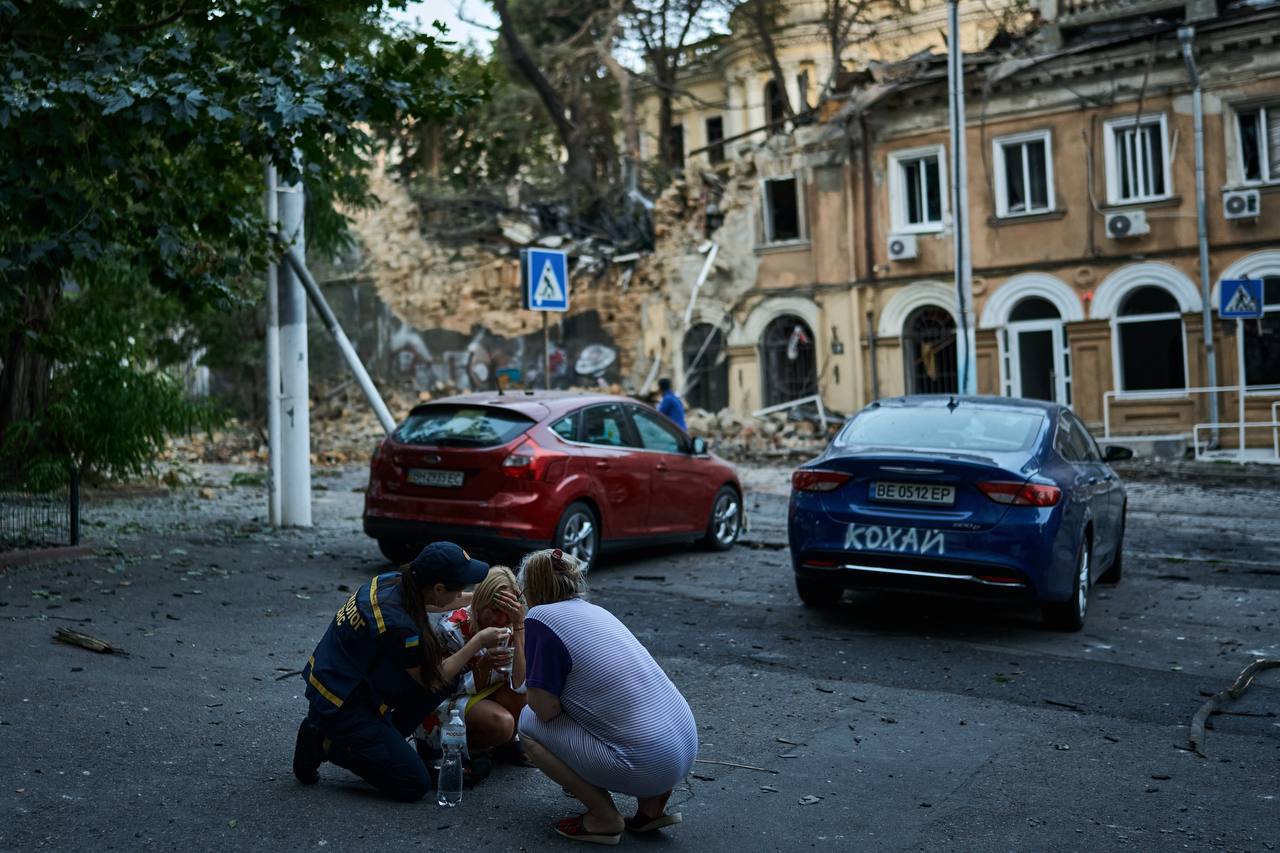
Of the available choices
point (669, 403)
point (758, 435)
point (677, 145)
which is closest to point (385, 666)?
point (669, 403)

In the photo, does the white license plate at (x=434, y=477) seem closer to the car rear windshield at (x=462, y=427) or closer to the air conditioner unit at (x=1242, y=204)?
the car rear windshield at (x=462, y=427)

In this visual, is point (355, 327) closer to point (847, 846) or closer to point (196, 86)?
point (196, 86)

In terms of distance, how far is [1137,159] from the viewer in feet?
89.6

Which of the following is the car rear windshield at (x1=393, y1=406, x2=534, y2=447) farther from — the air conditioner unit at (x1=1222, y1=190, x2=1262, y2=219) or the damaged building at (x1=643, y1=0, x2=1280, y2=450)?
the air conditioner unit at (x1=1222, y1=190, x2=1262, y2=219)

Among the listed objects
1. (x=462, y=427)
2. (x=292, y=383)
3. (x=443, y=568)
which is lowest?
(x=443, y=568)

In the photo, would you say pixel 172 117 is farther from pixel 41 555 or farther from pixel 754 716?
pixel 754 716

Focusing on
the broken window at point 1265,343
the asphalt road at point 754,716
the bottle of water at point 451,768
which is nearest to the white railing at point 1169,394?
the broken window at point 1265,343

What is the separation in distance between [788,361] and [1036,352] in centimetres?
598

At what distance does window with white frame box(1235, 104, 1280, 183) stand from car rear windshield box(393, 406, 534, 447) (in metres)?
20.3

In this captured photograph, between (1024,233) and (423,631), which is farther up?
Result: (1024,233)

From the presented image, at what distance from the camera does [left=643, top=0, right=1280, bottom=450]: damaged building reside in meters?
26.1

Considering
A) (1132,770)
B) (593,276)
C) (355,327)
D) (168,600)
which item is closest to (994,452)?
(1132,770)

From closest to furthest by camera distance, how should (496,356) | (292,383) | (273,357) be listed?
(292,383) → (273,357) → (496,356)

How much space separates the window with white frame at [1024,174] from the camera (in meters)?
28.3
